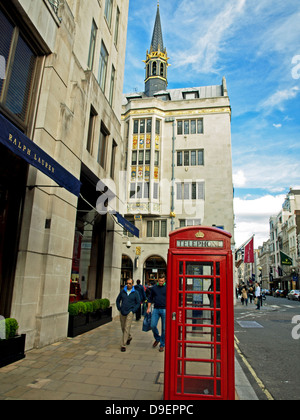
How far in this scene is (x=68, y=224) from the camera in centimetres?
945

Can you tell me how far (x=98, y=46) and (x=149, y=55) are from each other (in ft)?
117

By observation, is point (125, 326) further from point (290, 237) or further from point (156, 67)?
point (290, 237)

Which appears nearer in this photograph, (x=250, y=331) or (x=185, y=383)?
(x=185, y=383)

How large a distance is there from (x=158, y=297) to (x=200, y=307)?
3.74 m

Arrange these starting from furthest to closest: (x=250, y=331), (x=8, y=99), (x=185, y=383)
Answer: (x=250, y=331), (x=8, y=99), (x=185, y=383)

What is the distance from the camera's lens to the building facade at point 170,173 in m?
31.1

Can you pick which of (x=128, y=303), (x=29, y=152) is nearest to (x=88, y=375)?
(x=128, y=303)

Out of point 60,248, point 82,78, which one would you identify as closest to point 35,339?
point 60,248

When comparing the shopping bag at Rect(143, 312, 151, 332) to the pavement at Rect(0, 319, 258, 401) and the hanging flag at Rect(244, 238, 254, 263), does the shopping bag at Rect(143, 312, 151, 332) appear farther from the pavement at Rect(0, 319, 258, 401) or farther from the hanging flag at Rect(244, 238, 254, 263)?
the hanging flag at Rect(244, 238, 254, 263)

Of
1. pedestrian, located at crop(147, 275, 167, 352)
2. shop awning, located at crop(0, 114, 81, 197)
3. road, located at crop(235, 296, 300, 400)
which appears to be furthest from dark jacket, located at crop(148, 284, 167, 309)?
shop awning, located at crop(0, 114, 81, 197)

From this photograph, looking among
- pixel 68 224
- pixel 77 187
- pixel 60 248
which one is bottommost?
pixel 60 248

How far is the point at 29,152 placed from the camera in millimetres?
5898

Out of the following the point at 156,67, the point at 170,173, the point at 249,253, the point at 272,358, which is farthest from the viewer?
the point at 156,67

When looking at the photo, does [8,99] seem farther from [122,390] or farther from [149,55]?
[149,55]
